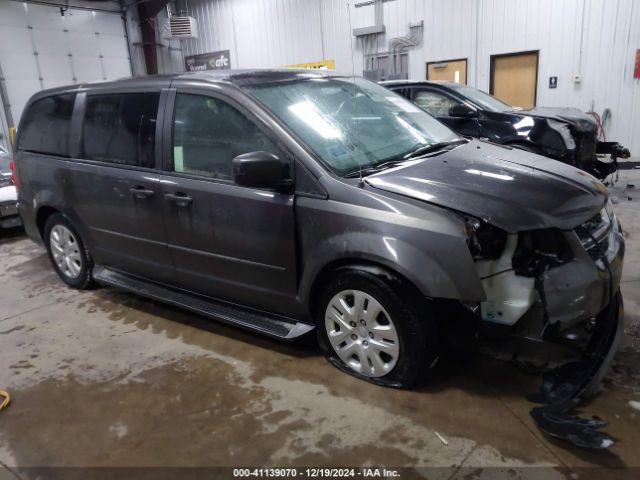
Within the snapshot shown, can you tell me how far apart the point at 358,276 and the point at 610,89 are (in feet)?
29.2

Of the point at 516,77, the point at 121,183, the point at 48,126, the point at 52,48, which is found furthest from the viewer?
the point at 52,48

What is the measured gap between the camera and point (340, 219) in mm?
2322

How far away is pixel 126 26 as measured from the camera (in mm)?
13039

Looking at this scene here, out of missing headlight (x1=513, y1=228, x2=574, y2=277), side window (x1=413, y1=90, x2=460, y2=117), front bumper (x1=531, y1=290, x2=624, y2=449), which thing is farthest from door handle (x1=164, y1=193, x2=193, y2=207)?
side window (x1=413, y1=90, x2=460, y2=117)

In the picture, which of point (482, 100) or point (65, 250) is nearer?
point (65, 250)

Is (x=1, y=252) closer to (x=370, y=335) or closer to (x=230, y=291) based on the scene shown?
(x=230, y=291)

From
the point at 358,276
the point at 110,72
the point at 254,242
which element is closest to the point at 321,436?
the point at 358,276

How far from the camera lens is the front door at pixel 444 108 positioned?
230 inches

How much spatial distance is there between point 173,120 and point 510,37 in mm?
8624

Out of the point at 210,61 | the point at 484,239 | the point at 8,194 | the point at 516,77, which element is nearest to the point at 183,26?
the point at 210,61

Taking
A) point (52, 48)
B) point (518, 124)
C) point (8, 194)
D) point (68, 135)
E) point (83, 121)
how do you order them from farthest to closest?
point (52, 48), point (8, 194), point (518, 124), point (68, 135), point (83, 121)

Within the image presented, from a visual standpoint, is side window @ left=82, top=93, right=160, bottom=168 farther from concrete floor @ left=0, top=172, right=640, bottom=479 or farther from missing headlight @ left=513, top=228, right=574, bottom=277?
missing headlight @ left=513, top=228, right=574, bottom=277

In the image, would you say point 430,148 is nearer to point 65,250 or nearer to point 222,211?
point 222,211

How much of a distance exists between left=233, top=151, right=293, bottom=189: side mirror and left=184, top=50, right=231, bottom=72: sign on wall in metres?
12.2
